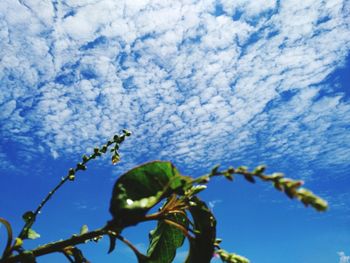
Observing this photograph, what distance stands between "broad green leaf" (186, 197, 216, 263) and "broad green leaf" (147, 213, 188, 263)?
0.61 feet

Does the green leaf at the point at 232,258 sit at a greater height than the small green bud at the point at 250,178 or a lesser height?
lesser

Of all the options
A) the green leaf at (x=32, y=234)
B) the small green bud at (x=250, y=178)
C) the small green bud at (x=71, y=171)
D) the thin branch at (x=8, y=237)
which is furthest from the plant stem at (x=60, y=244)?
the small green bud at (x=71, y=171)

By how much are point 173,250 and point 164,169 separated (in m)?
0.81

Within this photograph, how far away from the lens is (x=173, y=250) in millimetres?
2186

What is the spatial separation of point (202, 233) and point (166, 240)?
430 millimetres

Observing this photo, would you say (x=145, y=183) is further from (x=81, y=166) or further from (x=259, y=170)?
(x=81, y=166)

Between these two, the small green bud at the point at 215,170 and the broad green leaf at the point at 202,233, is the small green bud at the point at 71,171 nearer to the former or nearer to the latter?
the broad green leaf at the point at 202,233

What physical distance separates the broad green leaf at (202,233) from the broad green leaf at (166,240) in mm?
184

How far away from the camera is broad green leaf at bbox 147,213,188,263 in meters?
2.09

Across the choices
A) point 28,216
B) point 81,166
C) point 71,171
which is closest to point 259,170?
point 28,216

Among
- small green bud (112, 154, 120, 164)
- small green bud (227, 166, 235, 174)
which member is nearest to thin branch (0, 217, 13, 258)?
small green bud (227, 166, 235, 174)

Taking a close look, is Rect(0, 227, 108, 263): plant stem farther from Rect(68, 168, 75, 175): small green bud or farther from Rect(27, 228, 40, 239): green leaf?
Rect(68, 168, 75, 175): small green bud

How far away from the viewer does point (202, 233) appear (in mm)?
1817

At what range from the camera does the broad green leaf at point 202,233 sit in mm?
1713
